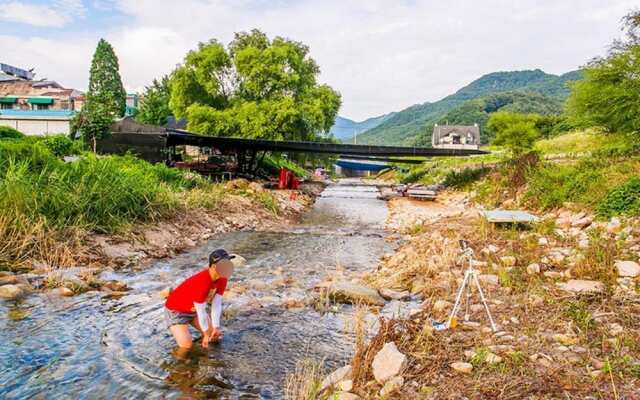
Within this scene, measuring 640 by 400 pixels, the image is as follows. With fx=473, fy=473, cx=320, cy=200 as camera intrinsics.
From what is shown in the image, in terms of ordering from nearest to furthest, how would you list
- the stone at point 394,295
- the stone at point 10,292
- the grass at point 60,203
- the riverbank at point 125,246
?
the stone at point 10,292, the stone at point 394,295, the riverbank at point 125,246, the grass at point 60,203

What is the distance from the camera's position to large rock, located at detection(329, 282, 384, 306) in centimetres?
709

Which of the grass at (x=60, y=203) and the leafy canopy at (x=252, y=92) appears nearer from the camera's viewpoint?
the grass at (x=60, y=203)

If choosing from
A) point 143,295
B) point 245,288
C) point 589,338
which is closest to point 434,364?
point 589,338

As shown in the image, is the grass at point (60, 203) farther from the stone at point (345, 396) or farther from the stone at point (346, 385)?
the stone at point (345, 396)

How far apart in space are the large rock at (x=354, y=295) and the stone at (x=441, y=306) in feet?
3.62

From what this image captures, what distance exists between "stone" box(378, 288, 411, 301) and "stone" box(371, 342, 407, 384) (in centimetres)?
304

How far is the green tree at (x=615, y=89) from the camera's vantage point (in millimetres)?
12453

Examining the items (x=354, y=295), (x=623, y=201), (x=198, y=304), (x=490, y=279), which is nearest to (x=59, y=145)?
(x=354, y=295)

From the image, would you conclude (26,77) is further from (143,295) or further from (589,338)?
(589,338)

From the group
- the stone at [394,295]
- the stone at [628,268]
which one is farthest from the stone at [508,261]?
the stone at [394,295]

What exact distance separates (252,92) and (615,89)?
80.2 ft

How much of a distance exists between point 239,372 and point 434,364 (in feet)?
6.37

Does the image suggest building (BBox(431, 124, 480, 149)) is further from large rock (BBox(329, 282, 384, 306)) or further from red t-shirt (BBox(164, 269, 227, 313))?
red t-shirt (BBox(164, 269, 227, 313))

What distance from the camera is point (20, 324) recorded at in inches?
229
